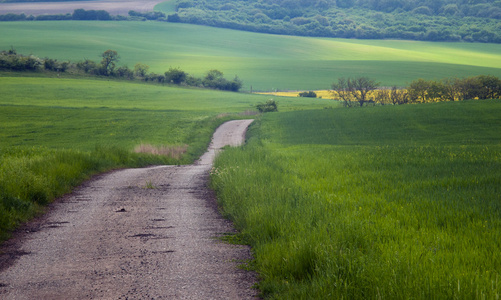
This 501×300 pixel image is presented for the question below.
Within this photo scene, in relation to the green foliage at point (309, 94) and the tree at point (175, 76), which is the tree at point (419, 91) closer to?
the green foliage at point (309, 94)

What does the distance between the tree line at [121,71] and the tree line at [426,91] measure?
136 feet

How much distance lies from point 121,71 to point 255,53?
78355mm

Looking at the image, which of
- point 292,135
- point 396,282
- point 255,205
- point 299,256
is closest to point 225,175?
point 255,205

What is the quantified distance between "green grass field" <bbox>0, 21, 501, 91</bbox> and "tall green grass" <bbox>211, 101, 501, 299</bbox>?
94.2 metres

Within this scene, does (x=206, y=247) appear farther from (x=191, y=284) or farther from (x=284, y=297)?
(x=284, y=297)

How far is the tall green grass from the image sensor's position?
5.13 metres

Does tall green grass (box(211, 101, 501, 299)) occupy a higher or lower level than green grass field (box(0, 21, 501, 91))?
lower

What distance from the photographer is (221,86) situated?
344ft

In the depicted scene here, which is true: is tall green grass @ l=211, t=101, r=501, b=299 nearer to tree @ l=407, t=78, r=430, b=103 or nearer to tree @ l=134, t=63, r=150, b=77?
tree @ l=407, t=78, r=430, b=103

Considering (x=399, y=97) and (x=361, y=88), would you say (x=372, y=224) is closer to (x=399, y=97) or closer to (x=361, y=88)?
(x=361, y=88)

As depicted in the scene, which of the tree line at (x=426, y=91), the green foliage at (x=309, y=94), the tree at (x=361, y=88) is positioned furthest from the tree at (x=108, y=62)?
the tree at (x=361, y=88)

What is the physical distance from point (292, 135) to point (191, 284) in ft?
117

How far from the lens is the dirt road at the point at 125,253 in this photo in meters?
5.85

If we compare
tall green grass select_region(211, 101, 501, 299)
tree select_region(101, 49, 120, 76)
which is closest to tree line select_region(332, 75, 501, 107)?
tall green grass select_region(211, 101, 501, 299)
